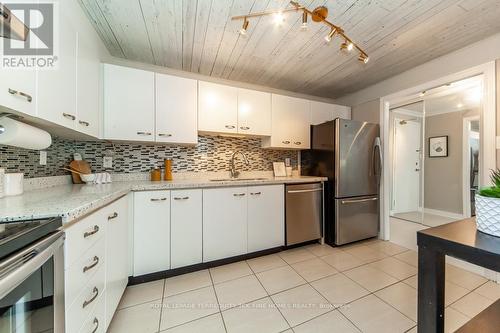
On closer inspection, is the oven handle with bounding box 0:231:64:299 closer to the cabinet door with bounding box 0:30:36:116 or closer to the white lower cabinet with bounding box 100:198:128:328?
the white lower cabinet with bounding box 100:198:128:328

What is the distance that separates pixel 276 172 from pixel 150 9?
7.50ft

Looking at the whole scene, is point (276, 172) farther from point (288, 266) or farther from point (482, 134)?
point (482, 134)

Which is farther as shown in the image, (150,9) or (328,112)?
(328,112)

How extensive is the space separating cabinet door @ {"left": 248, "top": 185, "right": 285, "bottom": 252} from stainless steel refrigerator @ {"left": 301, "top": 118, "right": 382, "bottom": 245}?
73cm

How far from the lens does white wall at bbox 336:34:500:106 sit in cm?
188

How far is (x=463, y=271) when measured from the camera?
6.51 ft

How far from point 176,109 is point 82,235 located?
1.52 meters

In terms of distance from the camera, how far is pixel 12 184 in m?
1.12

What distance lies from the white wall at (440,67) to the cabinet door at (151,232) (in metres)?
3.23

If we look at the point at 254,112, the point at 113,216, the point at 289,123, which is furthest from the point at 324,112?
the point at 113,216

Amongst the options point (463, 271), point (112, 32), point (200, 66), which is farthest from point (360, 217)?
point (112, 32)

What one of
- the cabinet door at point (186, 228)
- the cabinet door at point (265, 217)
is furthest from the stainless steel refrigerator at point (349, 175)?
the cabinet door at point (186, 228)

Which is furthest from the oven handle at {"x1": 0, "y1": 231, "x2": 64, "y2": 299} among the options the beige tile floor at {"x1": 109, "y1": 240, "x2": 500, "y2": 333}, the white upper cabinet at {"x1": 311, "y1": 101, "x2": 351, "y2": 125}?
the white upper cabinet at {"x1": 311, "y1": 101, "x2": 351, "y2": 125}

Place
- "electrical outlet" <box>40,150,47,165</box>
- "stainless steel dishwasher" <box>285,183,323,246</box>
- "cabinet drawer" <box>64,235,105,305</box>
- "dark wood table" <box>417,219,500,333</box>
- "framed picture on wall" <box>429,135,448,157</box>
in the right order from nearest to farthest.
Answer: "dark wood table" <box>417,219,500,333</box>, "cabinet drawer" <box>64,235,105,305</box>, "electrical outlet" <box>40,150,47,165</box>, "stainless steel dishwasher" <box>285,183,323,246</box>, "framed picture on wall" <box>429,135,448,157</box>
